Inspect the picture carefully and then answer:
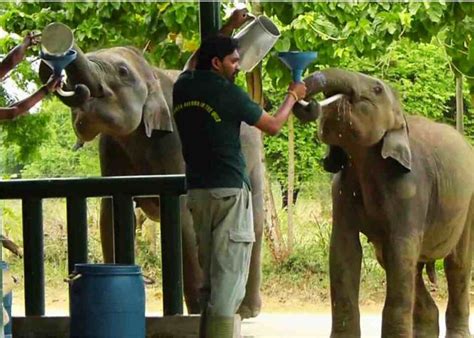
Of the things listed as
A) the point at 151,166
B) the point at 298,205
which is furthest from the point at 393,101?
the point at 298,205

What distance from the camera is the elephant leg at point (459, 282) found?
5.22 m

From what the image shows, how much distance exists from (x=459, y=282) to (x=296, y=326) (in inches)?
33.2

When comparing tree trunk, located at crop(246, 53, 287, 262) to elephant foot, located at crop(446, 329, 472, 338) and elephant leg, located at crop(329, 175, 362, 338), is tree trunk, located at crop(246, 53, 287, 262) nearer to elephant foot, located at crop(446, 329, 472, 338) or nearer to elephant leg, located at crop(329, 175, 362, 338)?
elephant leg, located at crop(329, 175, 362, 338)

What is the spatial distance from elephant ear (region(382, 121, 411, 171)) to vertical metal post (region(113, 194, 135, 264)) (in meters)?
0.99

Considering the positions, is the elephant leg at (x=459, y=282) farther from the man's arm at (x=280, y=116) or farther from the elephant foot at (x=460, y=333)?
the man's arm at (x=280, y=116)

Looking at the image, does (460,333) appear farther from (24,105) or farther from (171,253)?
(24,105)

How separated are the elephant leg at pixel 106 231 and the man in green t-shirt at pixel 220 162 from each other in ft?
5.64

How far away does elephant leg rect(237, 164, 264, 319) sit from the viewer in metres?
5.68

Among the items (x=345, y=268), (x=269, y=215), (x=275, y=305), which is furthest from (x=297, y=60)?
(x=269, y=215)

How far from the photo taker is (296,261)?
21.4 ft

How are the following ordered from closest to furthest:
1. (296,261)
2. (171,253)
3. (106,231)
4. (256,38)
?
(256,38) → (171,253) → (106,231) → (296,261)

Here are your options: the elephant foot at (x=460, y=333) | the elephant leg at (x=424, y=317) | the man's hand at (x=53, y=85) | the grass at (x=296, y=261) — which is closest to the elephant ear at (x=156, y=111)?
the grass at (x=296, y=261)

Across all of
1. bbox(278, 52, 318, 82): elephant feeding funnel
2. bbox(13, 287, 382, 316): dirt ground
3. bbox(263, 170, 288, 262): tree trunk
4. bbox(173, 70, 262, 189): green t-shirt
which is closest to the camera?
bbox(173, 70, 262, 189): green t-shirt

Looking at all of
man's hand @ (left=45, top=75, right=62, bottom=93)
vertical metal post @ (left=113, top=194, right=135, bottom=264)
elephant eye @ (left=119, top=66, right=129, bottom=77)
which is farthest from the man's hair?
elephant eye @ (left=119, top=66, right=129, bottom=77)
